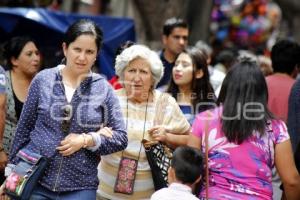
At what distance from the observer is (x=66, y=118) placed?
4715mm

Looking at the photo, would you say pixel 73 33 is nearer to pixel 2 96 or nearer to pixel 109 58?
pixel 2 96

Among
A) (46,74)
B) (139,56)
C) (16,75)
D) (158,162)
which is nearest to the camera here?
(46,74)

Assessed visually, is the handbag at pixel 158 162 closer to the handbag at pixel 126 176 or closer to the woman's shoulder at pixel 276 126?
A: the handbag at pixel 126 176

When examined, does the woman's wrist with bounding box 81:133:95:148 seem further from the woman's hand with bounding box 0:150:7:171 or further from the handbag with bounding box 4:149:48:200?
the woman's hand with bounding box 0:150:7:171

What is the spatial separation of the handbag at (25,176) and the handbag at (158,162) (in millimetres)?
922

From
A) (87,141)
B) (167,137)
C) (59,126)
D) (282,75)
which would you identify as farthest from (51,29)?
(87,141)

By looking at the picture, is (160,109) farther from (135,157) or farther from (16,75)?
(16,75)

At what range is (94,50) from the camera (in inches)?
197

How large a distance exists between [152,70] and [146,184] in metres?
0.91

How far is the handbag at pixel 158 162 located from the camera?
Answer: 17.2 feet

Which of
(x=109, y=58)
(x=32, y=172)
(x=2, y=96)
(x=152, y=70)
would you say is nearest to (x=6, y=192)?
(x=32, y=172)

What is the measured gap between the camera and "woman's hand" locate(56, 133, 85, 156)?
15.1ft

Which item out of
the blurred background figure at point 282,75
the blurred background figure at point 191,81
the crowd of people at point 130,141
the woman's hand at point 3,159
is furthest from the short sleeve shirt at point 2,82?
the blurred background figure at point 282,75

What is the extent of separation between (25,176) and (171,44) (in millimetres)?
3908
